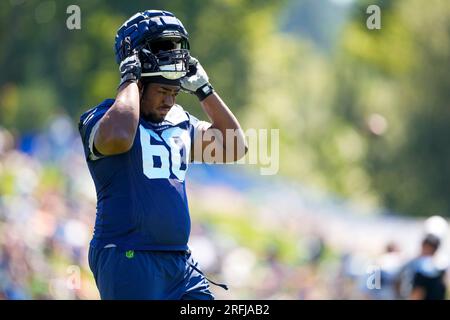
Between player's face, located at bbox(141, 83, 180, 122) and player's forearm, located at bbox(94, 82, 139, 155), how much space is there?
26 cm

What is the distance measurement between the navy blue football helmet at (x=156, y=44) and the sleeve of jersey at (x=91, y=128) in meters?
0.31

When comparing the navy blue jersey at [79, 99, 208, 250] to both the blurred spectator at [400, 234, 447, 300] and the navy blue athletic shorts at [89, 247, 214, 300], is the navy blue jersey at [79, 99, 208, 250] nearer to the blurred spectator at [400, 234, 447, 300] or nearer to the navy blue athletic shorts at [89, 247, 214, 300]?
the navy blue athletic shorts at [89, 247, 214, 300]

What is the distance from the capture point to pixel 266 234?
16328mm

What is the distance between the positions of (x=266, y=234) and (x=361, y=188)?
7.48m

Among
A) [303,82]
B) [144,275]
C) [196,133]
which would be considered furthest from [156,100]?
[303,82]

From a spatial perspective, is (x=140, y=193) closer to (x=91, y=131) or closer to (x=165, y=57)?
A: (x=91, y=131)

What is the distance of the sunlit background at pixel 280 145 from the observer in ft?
43.8

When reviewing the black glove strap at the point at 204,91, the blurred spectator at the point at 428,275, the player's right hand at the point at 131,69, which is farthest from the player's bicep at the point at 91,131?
the blurred spectator at the point at 428,275

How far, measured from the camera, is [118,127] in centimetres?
479

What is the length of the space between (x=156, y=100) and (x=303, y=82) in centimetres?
1891

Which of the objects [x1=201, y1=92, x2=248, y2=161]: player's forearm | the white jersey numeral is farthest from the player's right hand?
[x1=201, y1=92, x2=248, y2=161]: player's forearm

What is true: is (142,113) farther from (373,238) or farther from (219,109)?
(373,238)

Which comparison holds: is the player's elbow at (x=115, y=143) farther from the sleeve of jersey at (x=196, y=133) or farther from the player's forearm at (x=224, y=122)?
the player's forearm at (x=224, y=122)

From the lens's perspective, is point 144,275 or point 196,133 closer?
point 144,275
